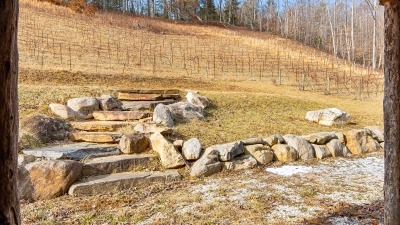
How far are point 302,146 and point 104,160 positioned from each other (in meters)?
2.50

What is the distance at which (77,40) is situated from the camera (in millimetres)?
15367

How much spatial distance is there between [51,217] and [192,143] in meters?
1.72

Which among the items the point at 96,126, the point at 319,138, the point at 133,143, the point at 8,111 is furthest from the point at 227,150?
the point at 8,111

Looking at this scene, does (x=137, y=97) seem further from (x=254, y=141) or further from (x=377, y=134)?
(x=377, y=134)

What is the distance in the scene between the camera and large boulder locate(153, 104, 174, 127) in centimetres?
464

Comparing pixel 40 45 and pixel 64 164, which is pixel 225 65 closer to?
pixel 40 45

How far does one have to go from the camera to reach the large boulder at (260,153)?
13.1ft

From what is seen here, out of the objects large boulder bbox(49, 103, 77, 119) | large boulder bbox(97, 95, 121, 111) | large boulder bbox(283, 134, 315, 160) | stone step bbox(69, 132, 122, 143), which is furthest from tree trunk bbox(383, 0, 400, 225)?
large boulder bbox(97, 95, 121, 111)

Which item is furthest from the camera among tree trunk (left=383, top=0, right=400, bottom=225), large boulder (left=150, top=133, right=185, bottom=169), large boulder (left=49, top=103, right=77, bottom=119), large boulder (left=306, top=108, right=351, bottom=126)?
large boulder (left=306, top=108, right=351, bottom=126)

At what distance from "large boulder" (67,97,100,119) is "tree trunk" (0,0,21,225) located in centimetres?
366

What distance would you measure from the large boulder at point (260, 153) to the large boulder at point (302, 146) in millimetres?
397

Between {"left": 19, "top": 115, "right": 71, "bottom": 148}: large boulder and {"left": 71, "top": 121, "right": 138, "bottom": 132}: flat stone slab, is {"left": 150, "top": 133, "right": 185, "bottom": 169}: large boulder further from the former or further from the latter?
{"left": 19, "top": 115, "right": 71, "bottom": 148}: large boulder

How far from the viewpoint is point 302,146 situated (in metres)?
4.25

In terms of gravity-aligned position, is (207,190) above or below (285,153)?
below
